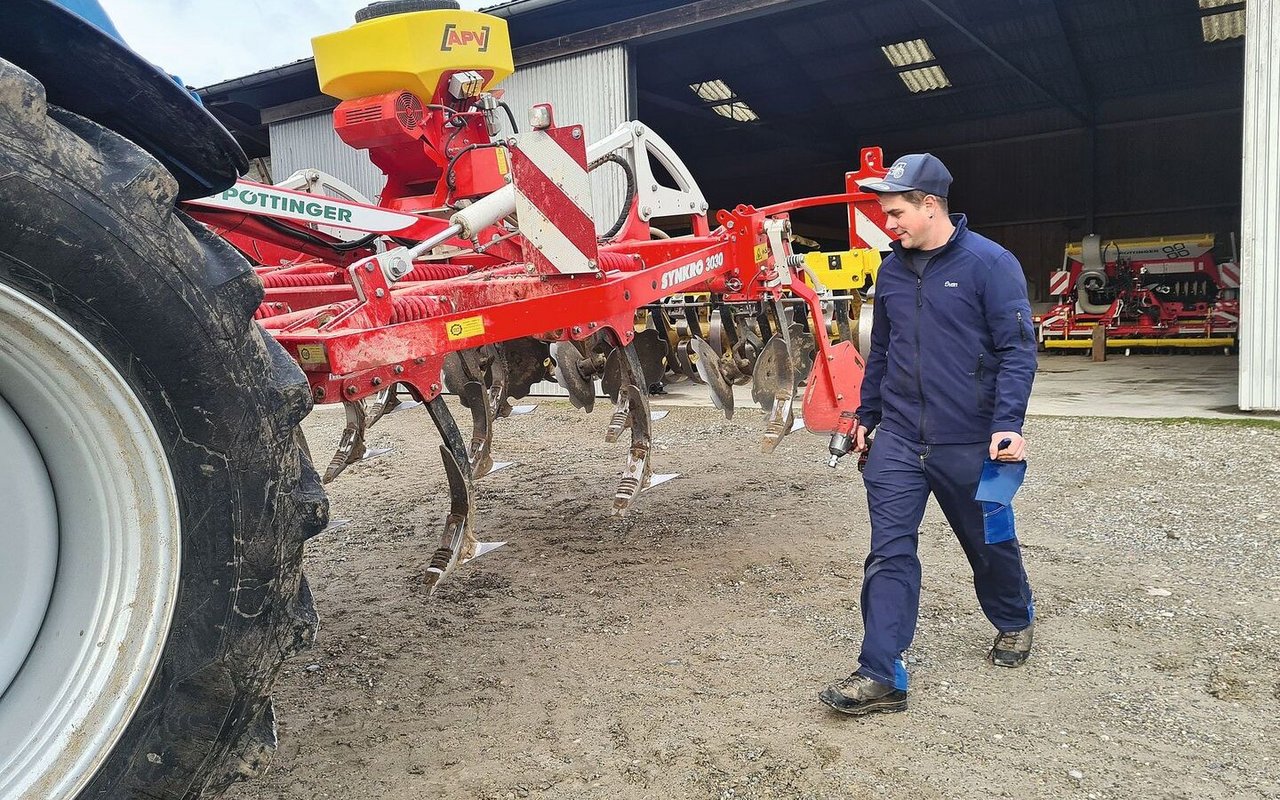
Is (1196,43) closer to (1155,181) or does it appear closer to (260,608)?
(1155,181)

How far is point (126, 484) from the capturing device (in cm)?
144

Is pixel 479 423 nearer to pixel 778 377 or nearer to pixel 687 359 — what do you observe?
pixel 687 359

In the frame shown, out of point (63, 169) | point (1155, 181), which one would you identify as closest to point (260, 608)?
point (63, 169)

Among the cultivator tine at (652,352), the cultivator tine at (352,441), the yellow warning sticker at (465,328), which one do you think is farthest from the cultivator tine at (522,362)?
the yellow warning sticker at (465,328)

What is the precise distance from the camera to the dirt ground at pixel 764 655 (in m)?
2.30

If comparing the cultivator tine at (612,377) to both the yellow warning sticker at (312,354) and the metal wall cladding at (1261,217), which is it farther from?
the metal wall cladding at (1261,217)

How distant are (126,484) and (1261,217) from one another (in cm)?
741

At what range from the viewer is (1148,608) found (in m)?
3.27

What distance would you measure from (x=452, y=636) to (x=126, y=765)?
73.0 inches

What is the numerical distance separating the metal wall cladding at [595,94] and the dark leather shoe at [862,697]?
Answer: 707cm

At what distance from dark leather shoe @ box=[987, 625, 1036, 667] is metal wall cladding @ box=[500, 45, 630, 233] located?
686cm

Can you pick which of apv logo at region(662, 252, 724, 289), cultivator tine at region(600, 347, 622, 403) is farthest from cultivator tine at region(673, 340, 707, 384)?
apv logo at region(662, 252, 724, 289)

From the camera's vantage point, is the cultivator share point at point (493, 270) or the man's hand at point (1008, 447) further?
the cultivator share point at point (493, 270)

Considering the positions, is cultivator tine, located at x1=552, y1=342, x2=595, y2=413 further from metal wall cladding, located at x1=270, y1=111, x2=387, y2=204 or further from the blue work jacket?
metal wall cladding, located at x1=270, y1=111, x2=387, y2=204
